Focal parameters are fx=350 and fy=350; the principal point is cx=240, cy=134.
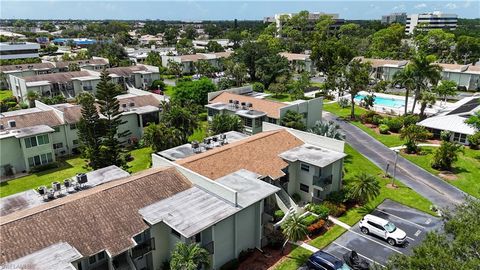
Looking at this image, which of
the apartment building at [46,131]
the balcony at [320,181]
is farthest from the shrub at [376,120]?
the apartment building at [46,131]

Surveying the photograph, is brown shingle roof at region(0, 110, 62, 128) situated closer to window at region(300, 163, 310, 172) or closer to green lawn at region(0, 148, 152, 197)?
green lawn at region(0, 148, 152, 197)

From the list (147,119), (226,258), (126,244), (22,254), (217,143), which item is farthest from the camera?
(147,119)

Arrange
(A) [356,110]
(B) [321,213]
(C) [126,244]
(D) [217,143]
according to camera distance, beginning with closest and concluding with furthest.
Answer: (C) [126,244] → (B) [321,213] → (D) [217,143] → (A) [356,110]

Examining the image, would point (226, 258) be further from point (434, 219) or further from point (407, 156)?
point (407, 156)

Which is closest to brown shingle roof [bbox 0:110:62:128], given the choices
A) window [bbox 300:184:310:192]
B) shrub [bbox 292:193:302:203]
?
shrub [bbox 292:193:302:203]

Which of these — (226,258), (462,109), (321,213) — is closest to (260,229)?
(226,258)

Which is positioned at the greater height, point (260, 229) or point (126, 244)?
point (126, 244)
